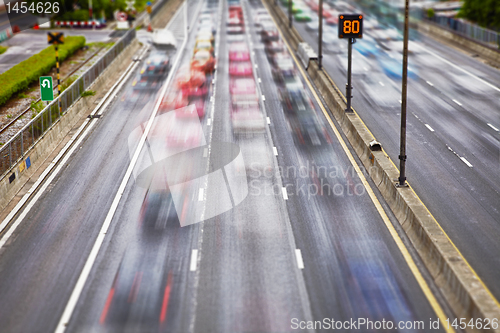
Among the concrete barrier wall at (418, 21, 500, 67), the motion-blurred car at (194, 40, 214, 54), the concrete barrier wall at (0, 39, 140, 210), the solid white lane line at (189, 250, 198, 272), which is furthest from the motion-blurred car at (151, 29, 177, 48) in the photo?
the solid white lane line at (189, 250, 198, 272)

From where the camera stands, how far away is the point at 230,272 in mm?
17547

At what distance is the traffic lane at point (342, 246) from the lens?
619 inches

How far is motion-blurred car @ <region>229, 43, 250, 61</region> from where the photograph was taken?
51031 mm

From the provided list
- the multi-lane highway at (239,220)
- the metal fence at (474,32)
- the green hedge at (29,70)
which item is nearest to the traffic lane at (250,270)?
the multi-lane highway at (239,220)

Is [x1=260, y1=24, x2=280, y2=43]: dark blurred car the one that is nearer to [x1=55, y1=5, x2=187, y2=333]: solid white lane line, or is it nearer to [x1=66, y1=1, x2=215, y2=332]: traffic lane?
[x1=55, y1=5, x2=187, y2=333]: solid white lane line

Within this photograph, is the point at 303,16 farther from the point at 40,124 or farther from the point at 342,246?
the point at 342,246

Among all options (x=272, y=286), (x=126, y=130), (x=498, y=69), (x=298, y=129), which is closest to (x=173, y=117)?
(x=126, y=130)

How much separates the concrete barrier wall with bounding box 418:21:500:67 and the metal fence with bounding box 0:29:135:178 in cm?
3075

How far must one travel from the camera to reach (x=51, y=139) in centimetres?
2847

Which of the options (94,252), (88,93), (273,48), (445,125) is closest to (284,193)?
(94,252)

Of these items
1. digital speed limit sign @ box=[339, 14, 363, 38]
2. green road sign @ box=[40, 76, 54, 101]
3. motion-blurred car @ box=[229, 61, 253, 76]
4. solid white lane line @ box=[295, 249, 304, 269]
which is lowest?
solid white lane line @ box=[295, 249, 304, 269]

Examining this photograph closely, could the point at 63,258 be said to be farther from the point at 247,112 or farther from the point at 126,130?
the point at 247,112

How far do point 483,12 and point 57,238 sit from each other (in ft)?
195

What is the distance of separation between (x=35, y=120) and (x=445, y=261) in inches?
738
